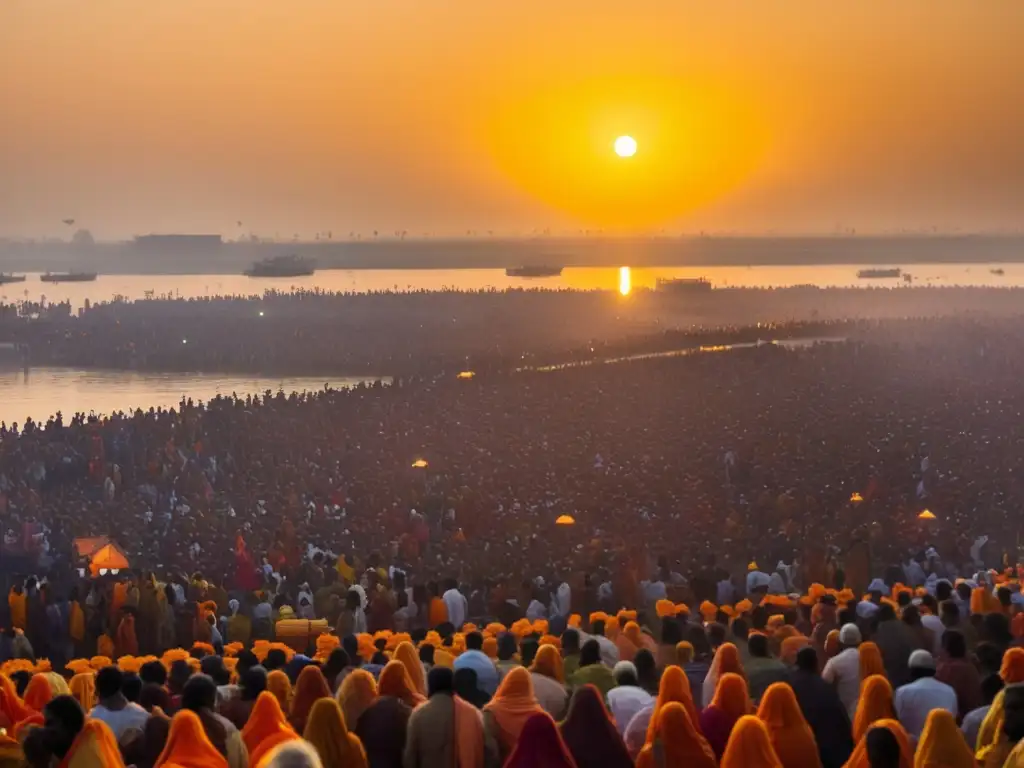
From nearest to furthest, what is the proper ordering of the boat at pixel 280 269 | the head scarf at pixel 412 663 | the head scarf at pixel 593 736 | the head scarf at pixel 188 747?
the head scarf at pixel 188 747, the head scarf at pixel 593 736, the head scarf at pixel 412 663, the boat at pixel 280 269

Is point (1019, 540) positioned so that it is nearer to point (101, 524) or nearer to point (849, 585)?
point (849, 585)

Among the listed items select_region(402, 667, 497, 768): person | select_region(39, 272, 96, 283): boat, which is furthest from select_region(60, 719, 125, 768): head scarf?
select_region(39, 272, 96, 283): boat

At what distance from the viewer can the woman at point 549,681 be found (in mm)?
8406

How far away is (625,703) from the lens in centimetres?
804

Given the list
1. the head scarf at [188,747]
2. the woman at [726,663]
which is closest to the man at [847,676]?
the woman at [726,663]

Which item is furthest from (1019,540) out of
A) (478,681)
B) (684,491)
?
(478,681)

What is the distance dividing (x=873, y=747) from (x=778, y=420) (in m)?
22.1

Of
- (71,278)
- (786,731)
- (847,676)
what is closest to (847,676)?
(847,676)

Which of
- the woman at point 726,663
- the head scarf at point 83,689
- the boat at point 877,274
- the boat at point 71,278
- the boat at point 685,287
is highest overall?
the boat at point 877,274

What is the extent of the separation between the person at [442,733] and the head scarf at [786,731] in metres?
1.42

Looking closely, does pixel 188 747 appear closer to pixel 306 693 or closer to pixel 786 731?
pixel 306 693

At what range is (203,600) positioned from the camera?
48.1 ft

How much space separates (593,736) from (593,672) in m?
1.66

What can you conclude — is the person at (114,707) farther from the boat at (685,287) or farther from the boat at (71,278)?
the boat at (71,278)
